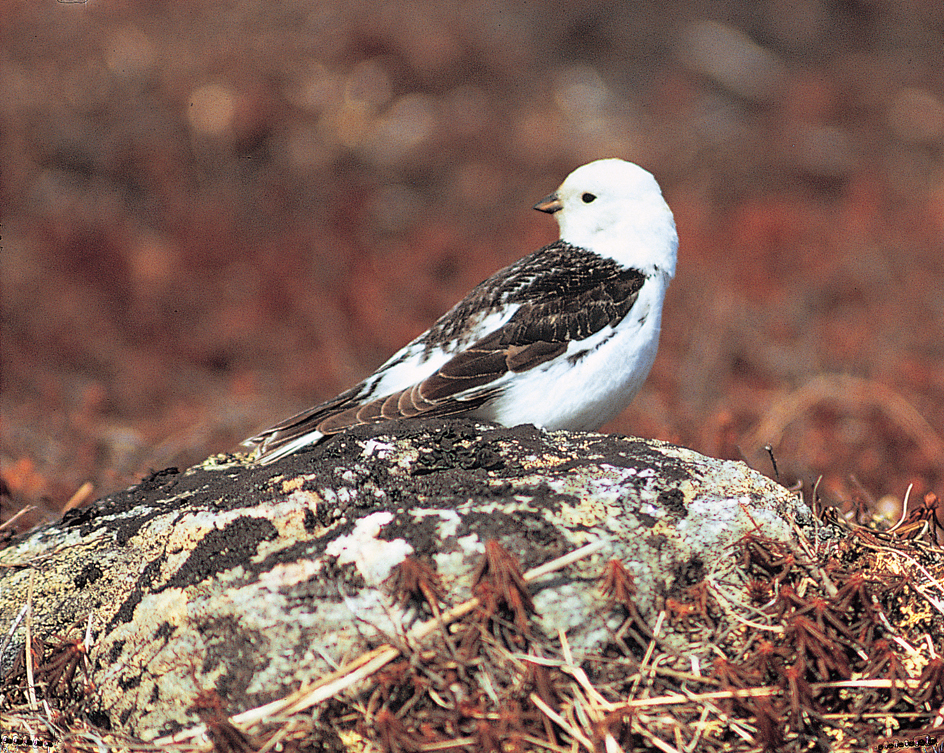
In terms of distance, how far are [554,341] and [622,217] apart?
2.45 feet

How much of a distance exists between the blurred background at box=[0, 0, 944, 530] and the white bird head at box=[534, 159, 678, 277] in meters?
1.62

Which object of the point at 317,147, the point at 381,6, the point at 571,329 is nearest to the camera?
the point at 571,329

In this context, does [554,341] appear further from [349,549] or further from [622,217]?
[349,549]

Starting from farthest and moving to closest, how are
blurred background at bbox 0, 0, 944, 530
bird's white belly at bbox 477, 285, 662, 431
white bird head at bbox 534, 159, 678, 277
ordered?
blurred background at bbox 0, 0, 944, 530
white bird head at bbox 534, 159, 678, 277
bird's white belly at bbox 477, 285, 662, 431

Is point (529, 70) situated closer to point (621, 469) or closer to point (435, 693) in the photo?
point (621, 469)

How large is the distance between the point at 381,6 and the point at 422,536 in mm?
12119

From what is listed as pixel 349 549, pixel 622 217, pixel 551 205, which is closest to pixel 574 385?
pixel 622 217

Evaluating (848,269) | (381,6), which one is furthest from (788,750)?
(381,6)

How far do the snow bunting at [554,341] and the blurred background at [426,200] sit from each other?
1.65 m

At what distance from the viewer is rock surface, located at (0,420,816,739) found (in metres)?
2.73

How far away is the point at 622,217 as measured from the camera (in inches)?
171

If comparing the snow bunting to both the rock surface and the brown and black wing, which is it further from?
the rock surface

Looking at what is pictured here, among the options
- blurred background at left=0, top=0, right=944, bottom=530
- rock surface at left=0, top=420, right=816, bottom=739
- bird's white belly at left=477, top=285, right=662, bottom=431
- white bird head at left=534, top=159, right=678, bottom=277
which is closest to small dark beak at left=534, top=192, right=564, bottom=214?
white bird head at left=534, top=159, right=678, bottom=277

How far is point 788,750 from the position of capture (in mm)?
2609
